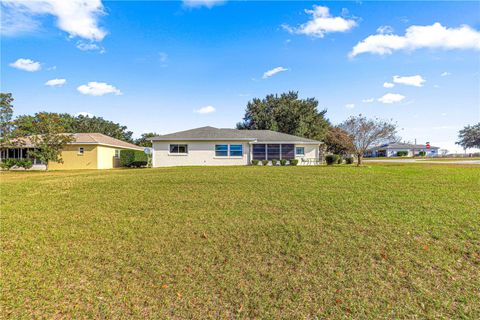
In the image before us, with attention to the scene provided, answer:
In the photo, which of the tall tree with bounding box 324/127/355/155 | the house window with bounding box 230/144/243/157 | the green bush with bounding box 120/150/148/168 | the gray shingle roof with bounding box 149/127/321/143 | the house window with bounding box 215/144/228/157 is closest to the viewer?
the gray shingle roof with bounding box 149/127/321/143

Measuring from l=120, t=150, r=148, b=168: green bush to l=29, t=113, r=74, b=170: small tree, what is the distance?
4.80m

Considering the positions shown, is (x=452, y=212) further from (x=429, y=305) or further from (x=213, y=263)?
(x=213, y=263)

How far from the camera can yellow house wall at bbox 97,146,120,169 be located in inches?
959

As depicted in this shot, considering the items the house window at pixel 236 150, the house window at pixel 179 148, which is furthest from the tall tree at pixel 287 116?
the house window at pixel 179 148

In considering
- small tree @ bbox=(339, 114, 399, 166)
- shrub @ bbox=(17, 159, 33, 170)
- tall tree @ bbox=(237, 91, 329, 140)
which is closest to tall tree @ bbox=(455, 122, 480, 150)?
tall tree @ bbox=(237, 91, 329, 140)

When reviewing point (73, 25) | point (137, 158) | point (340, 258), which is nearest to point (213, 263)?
point (340, 258)

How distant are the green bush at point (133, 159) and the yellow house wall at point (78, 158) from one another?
245 centimetres

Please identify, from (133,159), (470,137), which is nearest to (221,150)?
(133,159)

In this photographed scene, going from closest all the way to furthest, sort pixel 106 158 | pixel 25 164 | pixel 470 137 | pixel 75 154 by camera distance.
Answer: pixel 25 164
pixel 75 154
pixel 106 158
pixel 470 137

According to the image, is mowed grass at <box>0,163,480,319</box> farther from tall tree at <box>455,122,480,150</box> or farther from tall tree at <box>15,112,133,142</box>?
tall tree at <box>455,122,480,150</box>

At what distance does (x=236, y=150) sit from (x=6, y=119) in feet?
65.4

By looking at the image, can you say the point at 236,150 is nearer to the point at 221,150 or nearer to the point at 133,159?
the point at 221,150

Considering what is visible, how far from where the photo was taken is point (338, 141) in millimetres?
28562

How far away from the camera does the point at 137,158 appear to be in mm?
25234
